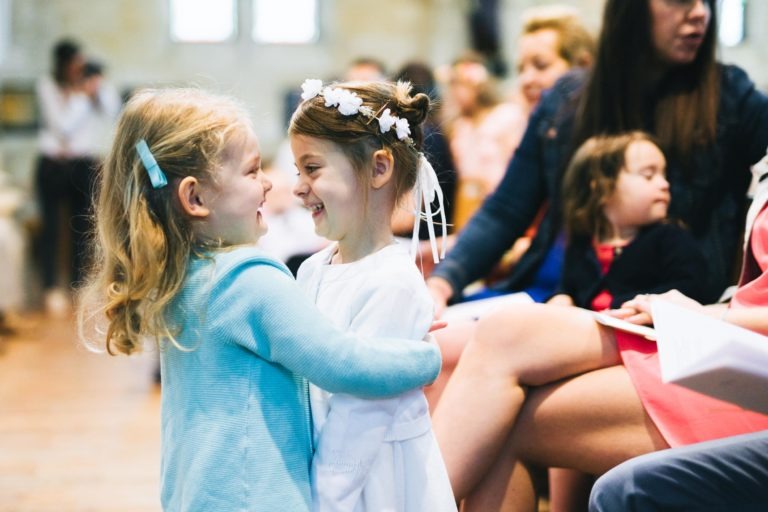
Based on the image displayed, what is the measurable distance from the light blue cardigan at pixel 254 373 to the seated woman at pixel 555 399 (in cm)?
29

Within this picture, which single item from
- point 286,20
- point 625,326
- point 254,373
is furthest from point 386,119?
point 286,20

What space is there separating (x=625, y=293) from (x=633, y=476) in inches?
27.3

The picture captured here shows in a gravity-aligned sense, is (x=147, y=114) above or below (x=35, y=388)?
above

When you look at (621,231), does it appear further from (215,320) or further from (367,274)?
(215,320)

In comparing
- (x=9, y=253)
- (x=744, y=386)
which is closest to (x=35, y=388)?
(x=9, y=253)

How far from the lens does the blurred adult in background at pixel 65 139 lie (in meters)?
8.37

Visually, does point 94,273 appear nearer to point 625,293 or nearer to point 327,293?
point 327,293

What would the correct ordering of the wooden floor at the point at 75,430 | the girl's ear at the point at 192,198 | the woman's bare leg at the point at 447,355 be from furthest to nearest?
1. the wooden floor at the point at 75,430
2. the woman's bare leg at the point at 447,355
3. the girl's ear at the point at 192,198

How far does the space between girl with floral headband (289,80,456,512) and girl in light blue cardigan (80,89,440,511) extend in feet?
0.17

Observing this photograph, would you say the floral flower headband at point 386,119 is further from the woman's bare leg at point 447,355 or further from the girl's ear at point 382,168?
the woman's bare leg at point 447,355

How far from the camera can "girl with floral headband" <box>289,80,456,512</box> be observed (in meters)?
1.71

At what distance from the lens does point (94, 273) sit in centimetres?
192

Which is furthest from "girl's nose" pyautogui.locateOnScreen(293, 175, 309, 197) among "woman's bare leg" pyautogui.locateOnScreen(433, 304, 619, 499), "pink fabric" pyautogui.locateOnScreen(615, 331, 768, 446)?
"pink fabric" pyautogui.locateOnScreen(615, 331, 768, 446)

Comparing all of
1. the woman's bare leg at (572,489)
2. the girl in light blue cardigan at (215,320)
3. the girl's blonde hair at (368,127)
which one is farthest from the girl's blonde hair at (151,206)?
the woman's bare leg at (572,489)
